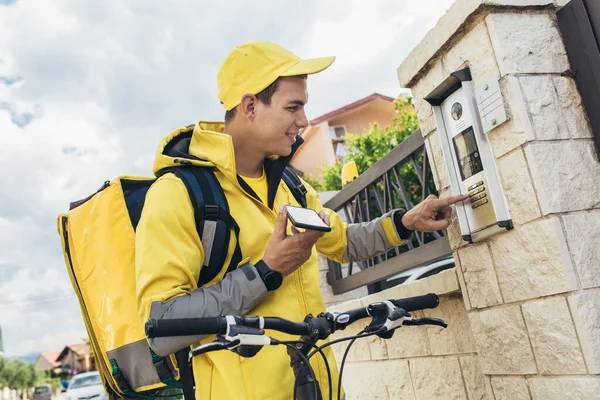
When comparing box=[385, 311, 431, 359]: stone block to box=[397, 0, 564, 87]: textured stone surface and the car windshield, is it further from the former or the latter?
the car windshield

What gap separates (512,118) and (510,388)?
1049mm

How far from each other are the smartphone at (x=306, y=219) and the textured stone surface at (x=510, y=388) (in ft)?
3.62

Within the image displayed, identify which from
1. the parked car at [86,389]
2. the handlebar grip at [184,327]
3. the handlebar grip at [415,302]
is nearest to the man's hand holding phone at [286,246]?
the handlebar grip at [415,302]

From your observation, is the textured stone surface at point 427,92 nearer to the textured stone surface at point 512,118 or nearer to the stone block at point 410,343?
the textured stone surface at point 512,118

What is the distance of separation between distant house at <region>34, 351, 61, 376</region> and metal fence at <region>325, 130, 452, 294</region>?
8344cm

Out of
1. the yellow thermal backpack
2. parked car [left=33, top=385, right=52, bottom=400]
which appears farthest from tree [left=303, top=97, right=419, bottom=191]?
parked car [left=33, top=385, right=52, bottom=400]

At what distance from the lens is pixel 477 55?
7.12 feet

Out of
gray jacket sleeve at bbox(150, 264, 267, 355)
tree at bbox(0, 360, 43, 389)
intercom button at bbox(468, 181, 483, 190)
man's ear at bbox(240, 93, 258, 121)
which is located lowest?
tree at bbox(0, 360, 43, 389)

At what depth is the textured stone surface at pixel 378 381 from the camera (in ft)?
11.9

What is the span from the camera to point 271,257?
178 cm

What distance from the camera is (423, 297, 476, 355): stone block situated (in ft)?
9.57

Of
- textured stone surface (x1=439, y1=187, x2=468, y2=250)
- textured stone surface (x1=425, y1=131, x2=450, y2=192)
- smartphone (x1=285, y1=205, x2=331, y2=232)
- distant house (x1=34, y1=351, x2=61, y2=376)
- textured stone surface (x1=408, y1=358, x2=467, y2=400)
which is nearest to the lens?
smartphone (x1=285, y1=205, x2=331, y2=232)

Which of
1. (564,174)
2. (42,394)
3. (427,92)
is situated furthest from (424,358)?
(42,394)

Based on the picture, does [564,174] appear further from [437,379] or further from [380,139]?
[380,139]
